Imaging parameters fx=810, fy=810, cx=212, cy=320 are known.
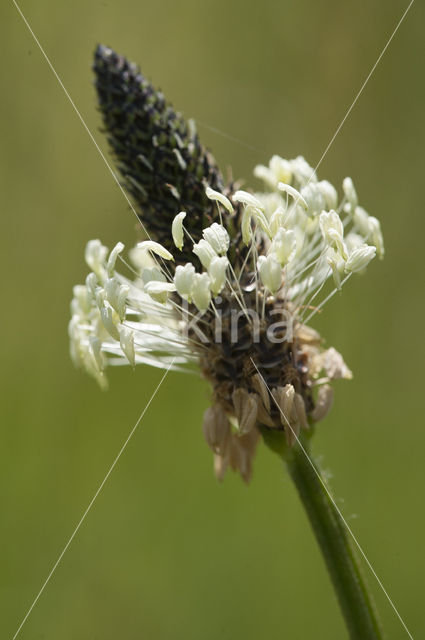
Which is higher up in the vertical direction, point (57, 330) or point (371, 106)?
point (371, 106)

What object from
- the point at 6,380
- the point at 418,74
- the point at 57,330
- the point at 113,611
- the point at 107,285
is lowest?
the point at 113,611

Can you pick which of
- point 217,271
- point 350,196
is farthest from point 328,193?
point 217,271

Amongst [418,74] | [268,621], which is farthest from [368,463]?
[418,74]

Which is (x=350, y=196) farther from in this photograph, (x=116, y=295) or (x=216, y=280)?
(x=116, y=295)

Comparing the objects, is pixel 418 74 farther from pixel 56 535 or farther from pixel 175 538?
pixel 56 535

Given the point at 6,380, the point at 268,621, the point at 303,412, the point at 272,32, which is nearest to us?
Result: the point at 303,412

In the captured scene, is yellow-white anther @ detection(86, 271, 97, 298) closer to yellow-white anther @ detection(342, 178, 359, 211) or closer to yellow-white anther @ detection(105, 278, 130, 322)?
yellow-white anther @ detection(105, 278, 130, 322)

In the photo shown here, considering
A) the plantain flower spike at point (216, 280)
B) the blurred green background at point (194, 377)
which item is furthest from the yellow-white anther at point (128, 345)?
the blurred green background at point (194, 377)

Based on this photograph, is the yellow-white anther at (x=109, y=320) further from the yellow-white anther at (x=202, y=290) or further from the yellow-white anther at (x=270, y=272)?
the yellow-white anther at (x=270, y=272)
